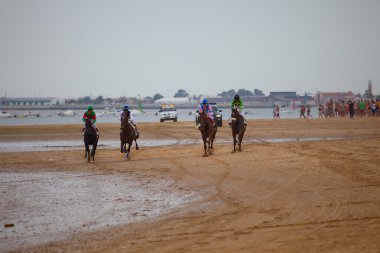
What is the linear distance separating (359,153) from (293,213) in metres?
11.4

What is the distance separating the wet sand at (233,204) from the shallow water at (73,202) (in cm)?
5

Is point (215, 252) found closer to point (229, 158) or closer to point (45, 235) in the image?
point (45, 235)

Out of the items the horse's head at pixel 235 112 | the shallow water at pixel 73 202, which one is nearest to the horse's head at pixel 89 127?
the shallow water at pixel 73 202

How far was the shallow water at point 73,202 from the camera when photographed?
934cm

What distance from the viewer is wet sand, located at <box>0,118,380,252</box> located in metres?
8.04

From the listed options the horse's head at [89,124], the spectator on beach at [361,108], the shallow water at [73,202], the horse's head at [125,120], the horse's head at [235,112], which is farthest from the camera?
the spectator on beach at [361,108]

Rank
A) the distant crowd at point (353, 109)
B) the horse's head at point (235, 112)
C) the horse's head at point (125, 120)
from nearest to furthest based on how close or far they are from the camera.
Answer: the horse's head at point (125, 120) → the horse's head at point (235, 112) → the distant crowd at point (353, 109)

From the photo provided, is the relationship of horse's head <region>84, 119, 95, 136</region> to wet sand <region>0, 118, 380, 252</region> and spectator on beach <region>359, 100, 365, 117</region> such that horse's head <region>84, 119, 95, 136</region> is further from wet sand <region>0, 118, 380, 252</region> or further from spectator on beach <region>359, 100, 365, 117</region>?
spectator on beach <region>359, 100, 365, 117</region>

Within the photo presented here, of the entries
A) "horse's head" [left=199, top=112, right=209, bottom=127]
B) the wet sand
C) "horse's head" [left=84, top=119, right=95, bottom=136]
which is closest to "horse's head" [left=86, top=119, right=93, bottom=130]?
"horse's head" [left=84, top=119, right=95, bottom=136]

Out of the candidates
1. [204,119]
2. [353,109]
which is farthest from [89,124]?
[353,109]

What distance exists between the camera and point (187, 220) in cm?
977

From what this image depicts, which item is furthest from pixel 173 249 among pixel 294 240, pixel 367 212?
pixel 367 212

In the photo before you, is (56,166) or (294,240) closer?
(294,240)

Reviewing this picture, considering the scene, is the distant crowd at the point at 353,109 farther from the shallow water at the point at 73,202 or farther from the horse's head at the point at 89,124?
the shallow water at the point at 73,202
